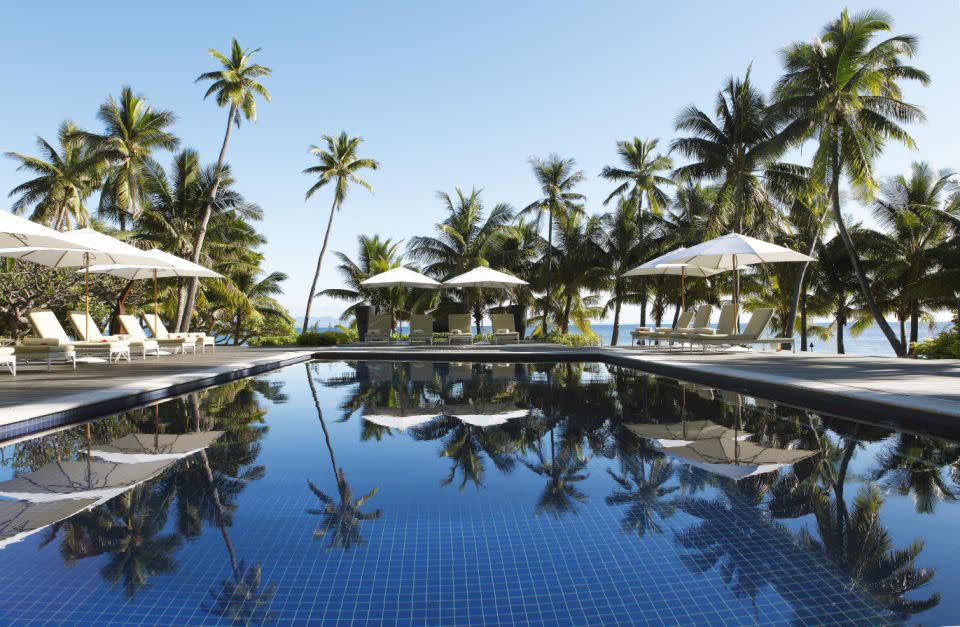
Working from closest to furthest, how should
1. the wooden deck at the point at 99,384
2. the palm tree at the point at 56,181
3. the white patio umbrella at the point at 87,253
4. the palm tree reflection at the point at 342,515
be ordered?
the palm tree reflection at the point at 342,515, the wooden deck at the point at 99,384, the white patio umbrella at the point at 87,253, the palm tree at the point at 56,181

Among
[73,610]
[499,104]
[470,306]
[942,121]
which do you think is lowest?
[73,610]

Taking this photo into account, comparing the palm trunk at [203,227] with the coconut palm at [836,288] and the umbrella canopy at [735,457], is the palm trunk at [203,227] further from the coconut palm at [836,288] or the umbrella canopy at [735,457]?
the coconut palm at [836,288]

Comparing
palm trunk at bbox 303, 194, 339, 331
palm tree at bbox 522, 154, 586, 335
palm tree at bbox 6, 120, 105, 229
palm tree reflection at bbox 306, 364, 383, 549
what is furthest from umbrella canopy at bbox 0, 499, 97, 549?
palm tree at bbox 6, 120, 105, 229

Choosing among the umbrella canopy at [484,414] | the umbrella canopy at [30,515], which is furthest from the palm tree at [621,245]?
the umbrella canopy at [30,515]

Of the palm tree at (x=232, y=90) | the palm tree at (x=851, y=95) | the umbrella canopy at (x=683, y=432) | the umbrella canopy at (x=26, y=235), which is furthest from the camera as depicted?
the palm tree at (x=232, y=90)

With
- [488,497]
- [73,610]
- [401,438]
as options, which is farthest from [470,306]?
[73,610]

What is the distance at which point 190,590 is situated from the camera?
2.45m

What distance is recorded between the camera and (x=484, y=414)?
669 centimetres

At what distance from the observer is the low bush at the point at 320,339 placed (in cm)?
1784

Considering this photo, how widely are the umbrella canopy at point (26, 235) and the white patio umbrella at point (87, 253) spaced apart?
0.37 metres

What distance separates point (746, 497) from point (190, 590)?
307cm

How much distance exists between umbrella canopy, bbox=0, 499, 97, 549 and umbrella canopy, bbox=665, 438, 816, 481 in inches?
160

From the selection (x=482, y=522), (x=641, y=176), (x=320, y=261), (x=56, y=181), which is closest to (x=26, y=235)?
(x=482, y=522)

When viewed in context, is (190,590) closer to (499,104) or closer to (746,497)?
(746,497)
